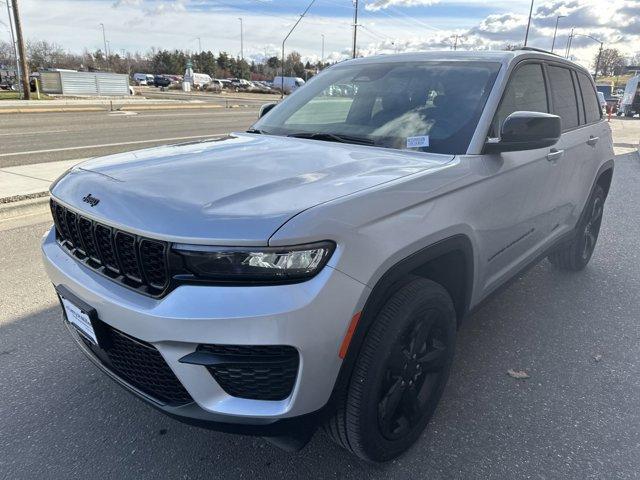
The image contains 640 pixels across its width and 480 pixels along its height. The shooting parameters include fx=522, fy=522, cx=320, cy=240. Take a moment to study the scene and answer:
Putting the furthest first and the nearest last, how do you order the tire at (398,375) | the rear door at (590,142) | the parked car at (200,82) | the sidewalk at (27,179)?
the parked car at (200,82), the sidewalk at (27,179), the rear door at (590,142), the tire at (398,375)

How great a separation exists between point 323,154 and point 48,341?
2191 millimetres

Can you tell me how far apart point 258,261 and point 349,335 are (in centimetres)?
43

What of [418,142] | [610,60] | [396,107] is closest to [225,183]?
[418,142]

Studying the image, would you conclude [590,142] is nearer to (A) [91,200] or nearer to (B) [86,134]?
(A) [91,200]

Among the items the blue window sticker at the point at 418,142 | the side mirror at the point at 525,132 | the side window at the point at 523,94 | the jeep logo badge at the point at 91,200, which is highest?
the side window at the point at 523,94

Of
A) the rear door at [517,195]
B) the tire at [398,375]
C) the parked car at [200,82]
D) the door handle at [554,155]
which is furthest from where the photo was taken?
the parked car at [200,82]

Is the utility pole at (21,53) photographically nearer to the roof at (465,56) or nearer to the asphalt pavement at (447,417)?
the asphalt pavement at (447,417)

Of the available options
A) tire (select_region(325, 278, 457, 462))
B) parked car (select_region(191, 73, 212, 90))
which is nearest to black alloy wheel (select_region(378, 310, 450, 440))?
tire (select_region(325, 278, 457, 462))

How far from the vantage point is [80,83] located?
3331 cm

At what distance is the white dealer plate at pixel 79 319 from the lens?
6.97 feet

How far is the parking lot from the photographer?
2367 mm

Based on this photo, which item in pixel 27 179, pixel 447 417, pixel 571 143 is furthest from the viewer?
pixel 27 179

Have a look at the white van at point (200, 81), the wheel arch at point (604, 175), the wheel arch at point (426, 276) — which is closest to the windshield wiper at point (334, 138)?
the wheel arch at point (426, 276)

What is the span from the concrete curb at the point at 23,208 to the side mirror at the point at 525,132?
18.0 feet
